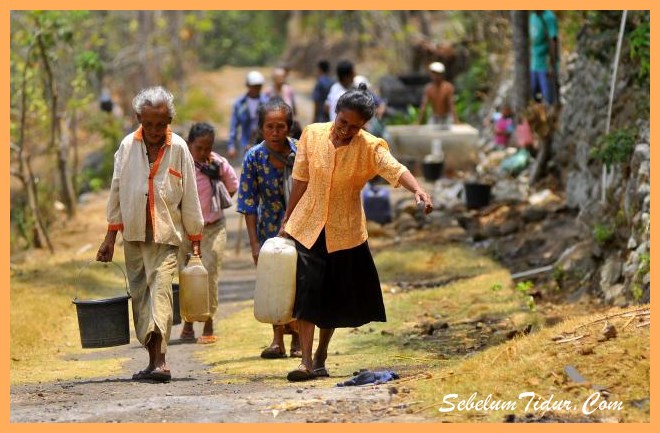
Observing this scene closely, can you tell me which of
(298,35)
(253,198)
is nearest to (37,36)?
(253,198)

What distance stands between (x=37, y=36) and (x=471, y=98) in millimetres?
12007

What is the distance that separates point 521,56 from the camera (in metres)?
19.3

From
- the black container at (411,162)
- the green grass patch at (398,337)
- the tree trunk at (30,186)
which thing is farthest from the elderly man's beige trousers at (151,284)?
the black container at (411,162)

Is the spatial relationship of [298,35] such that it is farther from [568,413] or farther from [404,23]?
[568,413]

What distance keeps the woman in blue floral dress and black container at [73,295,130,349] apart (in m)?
1.10

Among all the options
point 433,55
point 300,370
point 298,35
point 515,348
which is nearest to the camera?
point 515,348

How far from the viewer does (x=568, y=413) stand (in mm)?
6773

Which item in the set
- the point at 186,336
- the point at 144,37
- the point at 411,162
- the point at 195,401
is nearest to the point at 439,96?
the point at 411,162

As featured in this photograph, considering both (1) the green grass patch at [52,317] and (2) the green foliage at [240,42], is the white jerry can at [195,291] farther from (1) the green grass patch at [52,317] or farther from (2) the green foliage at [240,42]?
(2) the green foliage at [240,42]

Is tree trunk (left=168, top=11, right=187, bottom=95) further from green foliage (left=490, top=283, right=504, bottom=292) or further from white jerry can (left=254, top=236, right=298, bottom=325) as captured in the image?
white jerry can (left=254, top=236, right=298, bottom=325)

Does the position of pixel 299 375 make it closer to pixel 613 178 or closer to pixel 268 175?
pixel 268 175

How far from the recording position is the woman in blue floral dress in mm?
9438

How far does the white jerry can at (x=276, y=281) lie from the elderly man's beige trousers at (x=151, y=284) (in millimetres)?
662

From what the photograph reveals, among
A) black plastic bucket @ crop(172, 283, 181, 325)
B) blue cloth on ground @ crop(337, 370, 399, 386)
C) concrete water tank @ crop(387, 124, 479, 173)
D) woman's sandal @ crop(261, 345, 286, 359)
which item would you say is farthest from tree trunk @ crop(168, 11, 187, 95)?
blue cloth on ground @ crop(337, 370, 399, 386)
